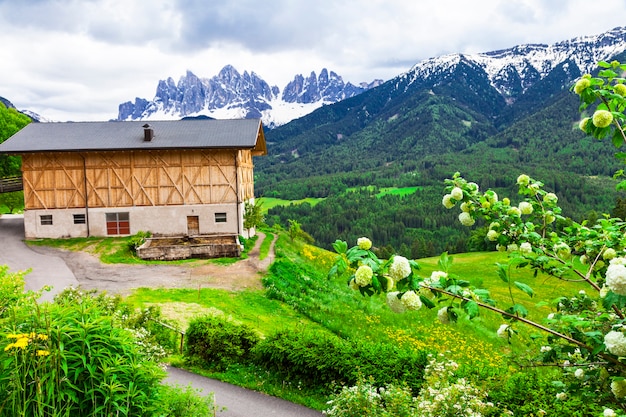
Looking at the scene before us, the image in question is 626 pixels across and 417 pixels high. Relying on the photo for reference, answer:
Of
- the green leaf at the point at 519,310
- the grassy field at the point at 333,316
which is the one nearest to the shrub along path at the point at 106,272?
the grassy field at the point at 333,316

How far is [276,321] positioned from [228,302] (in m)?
2.98

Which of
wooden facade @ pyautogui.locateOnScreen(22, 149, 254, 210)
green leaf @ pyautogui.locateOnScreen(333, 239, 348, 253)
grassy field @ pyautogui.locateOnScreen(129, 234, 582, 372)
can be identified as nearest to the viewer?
green leaf @ pyautogui.locateOnScreen(333, 239, 348, 253)

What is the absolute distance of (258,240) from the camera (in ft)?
125

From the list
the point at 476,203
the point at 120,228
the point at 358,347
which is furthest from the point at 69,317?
the point at 120,228

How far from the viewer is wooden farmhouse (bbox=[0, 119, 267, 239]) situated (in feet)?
114

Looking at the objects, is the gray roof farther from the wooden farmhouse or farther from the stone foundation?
the stone foundation

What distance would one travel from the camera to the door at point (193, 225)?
3569 cm

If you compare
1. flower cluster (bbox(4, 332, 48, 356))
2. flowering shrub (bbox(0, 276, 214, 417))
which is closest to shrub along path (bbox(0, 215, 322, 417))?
flowering shrub (bbox(0, 276, 214, 417))

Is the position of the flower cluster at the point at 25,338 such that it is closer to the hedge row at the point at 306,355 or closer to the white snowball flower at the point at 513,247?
the white snowball flower at the point at 513,247

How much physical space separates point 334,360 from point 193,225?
2506 centimetres

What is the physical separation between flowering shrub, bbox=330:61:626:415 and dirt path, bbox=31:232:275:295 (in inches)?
785

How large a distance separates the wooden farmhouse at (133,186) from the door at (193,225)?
0.27ft

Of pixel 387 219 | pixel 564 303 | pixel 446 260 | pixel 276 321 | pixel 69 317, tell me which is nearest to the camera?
pixel 446 260

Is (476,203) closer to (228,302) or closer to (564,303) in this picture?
(564,303)
